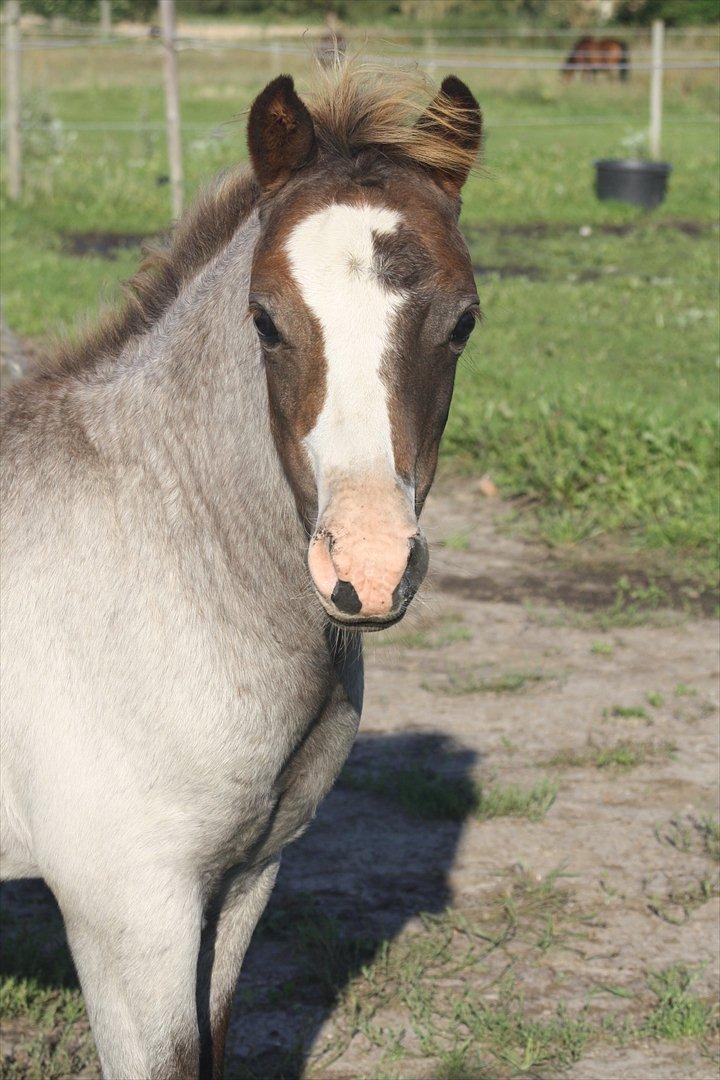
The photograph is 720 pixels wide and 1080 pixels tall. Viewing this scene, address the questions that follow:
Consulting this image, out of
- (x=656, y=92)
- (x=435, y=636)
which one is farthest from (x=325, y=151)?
(x=656, y=92)

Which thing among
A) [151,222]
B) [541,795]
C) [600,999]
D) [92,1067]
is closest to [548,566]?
[541,795]

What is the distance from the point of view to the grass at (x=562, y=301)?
6.25 meters

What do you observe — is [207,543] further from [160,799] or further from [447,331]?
[447,331]

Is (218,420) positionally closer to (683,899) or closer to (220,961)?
(220,961)

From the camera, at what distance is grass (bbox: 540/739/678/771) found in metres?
4.38

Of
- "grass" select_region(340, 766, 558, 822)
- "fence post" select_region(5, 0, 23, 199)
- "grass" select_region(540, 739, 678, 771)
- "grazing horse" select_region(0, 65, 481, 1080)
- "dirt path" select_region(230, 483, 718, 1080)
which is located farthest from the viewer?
"fence post" select_region(5, 0, 23, 199)

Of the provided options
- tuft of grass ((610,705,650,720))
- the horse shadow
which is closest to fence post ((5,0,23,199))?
the horse shadow

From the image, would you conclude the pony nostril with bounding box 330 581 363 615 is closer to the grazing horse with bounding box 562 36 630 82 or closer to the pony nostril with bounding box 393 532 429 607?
the pony nostril with bounding box 393 532 429 607

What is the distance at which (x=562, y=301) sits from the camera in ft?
32.0

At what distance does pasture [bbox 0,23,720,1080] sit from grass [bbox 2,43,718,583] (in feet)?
0.09

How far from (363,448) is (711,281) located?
8.86 meters

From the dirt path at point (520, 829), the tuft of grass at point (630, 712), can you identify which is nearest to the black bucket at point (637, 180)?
the dirt path at point (520, 829)

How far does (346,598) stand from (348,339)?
0.42 m

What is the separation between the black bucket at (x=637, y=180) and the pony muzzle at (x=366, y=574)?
12592mm
